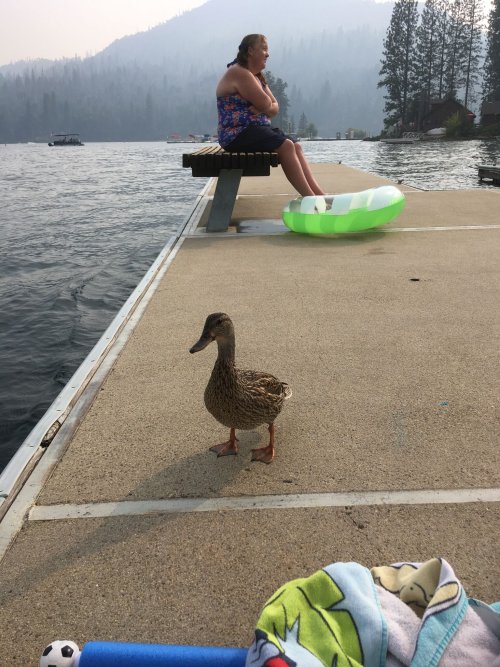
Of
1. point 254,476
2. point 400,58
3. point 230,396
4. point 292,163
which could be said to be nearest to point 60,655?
point 254,476

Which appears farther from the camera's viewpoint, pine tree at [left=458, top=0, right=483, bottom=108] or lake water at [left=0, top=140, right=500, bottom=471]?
pine tree at [left=458, top=0, right=483, bottom=108]

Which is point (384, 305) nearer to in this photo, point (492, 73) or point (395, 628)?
point (395, 628)

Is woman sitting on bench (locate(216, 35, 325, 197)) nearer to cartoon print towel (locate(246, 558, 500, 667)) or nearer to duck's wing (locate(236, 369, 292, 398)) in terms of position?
duck's wing (locate(236, 369, 292, 398))

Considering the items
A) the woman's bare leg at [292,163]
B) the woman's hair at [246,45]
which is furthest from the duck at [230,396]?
the woman's hair at [246,45]

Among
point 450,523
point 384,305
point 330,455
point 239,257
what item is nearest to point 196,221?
point 239,257

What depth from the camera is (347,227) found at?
763 centimetres

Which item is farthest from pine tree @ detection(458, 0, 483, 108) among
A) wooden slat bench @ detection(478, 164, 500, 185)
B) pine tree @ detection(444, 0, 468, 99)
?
wooden slat bench @ detection(478, 164, 500, 185)

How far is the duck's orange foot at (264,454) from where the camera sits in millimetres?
2758

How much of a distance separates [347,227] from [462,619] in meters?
6.50

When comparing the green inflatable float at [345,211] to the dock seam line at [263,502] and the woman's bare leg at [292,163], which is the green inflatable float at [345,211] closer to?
the woman's bare leg at [292,163]

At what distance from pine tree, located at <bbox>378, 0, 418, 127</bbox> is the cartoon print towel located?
327 ft

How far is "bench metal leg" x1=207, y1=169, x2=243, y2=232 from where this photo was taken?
8.06 m

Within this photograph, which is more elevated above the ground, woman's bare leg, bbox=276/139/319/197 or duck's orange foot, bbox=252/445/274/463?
woman's bare leg, bbox=276/139/319/197

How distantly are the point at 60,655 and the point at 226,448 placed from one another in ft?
4.36
